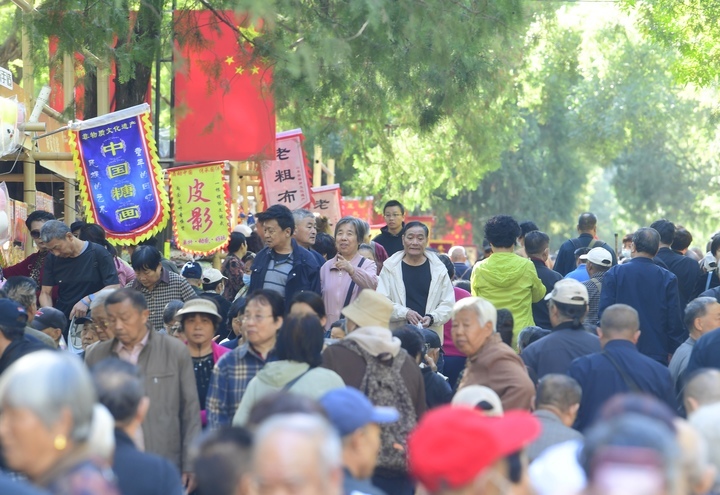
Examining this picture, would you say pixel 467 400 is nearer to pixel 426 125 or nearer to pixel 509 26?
pixel 509 26

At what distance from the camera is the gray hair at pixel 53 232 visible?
34.6ft

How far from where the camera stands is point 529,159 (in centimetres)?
4366

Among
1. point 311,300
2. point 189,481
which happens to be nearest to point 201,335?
point 311,300

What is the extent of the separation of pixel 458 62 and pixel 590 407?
6363 mm

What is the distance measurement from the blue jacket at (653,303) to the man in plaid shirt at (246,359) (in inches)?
153

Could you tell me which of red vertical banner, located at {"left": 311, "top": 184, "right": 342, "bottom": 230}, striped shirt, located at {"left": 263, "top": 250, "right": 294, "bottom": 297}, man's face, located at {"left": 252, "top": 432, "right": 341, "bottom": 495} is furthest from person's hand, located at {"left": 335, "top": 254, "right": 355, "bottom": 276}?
red vertical banner, located at {"left": 311, "top": 184, "right": 342, "bottom": 230}

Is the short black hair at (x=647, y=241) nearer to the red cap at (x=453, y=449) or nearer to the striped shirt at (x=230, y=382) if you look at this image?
the striped shirt at (x=230, y=382)

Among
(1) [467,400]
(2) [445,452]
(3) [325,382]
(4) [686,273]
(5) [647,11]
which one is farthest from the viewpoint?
(5) [647,11]

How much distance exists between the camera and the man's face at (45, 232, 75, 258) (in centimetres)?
1062

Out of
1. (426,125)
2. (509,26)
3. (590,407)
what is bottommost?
Answer: (590,407)

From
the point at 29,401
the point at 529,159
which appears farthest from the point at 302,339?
the point at 529,159

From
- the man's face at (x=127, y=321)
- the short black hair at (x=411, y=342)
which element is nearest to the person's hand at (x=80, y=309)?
the man's face at (x=127, y=321)

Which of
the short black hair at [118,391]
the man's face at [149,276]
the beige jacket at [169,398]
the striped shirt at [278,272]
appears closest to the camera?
the short black hair at [118,391]

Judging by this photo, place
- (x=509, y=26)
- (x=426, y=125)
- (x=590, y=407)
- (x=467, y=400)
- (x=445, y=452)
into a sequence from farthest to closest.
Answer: (x=426, y=125), (x=509, y=26), (x=590, y=407), (x=467, y=400), (x=445, y=452)
